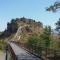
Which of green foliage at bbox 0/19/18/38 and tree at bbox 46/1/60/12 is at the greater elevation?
green foliage at bbox 0/19/18/38

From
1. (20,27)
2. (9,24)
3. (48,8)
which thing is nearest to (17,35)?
(20,27)

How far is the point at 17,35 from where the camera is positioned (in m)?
162

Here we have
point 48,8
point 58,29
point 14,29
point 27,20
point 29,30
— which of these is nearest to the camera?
point 58,29

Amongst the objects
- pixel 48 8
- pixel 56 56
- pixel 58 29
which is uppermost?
pixel 48 8

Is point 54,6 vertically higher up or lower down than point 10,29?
lower down

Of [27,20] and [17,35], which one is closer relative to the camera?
[17,35]

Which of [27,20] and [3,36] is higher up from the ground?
[27,20]

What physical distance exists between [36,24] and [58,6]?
506 feet

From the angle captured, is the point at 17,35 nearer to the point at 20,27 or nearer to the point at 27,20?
the point at 20,27

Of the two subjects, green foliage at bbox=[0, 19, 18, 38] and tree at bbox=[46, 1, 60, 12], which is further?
green foliage at bbox=[0, 19, 18, 38]

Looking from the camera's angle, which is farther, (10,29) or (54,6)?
(10,29)

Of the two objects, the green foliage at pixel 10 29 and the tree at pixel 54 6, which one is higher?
the green foliage at pixel 10 29

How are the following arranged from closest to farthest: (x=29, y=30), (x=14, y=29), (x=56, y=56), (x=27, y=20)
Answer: (x=56, y=56) → (x=29, y=30) → (x=14, y=29) → (x=27, y=20)

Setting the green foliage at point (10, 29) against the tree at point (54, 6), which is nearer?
the tree at point (54, 6)
